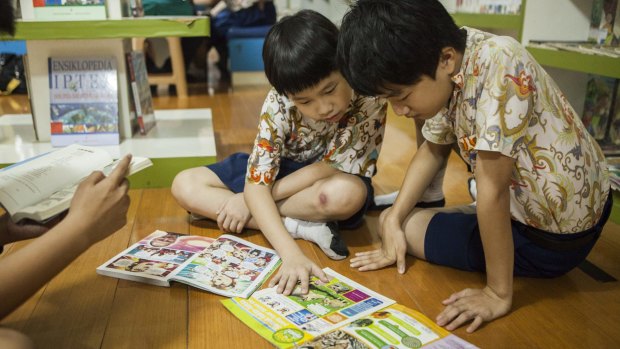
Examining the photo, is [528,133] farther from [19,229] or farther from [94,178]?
[19,229]

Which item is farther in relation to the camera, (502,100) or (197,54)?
(197,54)

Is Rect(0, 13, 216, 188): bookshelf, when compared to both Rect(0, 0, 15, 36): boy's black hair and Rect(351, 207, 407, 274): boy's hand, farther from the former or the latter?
Rect(0, 0, 15, 36): boy's black hair

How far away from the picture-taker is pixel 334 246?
119 centimetres

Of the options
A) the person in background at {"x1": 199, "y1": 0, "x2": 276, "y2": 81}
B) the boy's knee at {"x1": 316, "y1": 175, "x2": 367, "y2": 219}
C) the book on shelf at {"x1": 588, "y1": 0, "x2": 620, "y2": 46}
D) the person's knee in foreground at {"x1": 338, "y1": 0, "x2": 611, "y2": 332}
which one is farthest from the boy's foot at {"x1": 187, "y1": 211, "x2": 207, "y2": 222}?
the person in background at {"x1": 199, "y1": 0, "x2": 276, "y2": 81}

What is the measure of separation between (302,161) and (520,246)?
Answer: 1.82ft

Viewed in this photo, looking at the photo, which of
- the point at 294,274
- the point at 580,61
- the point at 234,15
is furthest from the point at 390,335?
the point at 234,15

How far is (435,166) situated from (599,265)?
423 mm

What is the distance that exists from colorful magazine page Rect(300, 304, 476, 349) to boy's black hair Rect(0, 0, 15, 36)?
627 millimetres

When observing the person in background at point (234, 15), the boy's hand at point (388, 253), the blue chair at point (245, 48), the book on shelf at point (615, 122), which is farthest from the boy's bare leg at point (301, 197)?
the person in background at point (234, 15)

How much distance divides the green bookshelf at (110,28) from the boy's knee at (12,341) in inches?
41.6

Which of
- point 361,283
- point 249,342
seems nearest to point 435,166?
point 361,283

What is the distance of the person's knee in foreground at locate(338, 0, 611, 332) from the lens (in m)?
0.83

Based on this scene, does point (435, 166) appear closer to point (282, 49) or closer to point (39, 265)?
point (282, 49)

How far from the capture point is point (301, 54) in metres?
1.03
